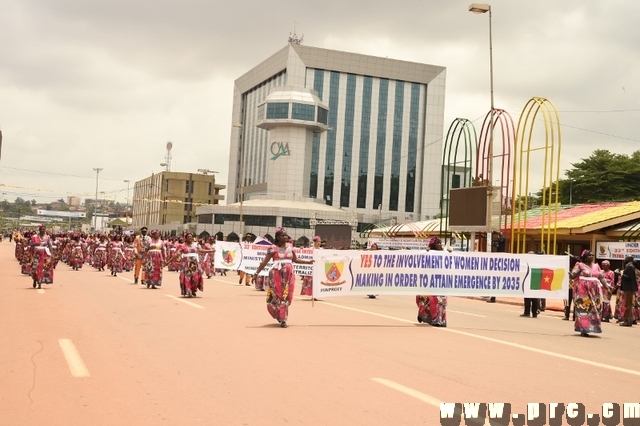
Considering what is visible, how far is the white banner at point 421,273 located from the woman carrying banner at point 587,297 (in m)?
2.07

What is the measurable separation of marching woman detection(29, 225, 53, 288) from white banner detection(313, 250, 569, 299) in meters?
10.1

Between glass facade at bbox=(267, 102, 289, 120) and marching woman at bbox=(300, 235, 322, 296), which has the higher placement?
glass facade at bbox=(267, 102, 289, 120)

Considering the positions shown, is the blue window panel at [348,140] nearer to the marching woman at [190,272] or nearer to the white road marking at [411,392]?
the marching woman at [190,272]

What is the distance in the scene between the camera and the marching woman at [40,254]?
22.0 m

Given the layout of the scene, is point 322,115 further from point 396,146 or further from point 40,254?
point 40,254

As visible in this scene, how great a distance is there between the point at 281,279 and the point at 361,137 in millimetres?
106706

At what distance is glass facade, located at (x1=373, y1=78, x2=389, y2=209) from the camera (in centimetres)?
12012

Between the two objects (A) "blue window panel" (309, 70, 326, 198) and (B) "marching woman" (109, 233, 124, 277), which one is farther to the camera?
(A) "blue window panel" (309, 70, 326, 198)

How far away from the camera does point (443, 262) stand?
1614cm

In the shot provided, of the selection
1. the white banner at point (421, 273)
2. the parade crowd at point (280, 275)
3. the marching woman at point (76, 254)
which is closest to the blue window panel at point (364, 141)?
the marching woman at point (76, 254)

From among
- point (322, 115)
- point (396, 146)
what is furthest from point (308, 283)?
point (396, 146)

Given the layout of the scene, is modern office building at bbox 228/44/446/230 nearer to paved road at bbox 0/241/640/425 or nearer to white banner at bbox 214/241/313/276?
white banner at bbox 214/241/313/276

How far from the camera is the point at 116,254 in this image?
32.7m

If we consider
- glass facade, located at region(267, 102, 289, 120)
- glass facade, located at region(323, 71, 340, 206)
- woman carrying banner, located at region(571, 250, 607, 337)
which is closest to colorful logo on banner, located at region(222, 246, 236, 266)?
woman carrying banner, located at region(571, 250, 607, 337)
